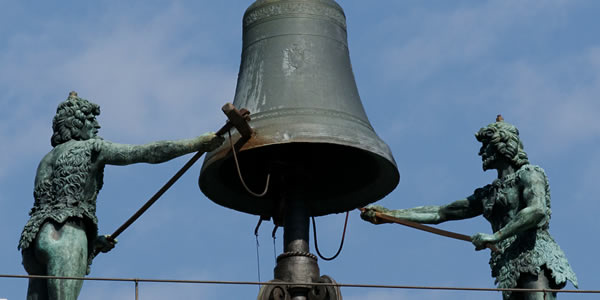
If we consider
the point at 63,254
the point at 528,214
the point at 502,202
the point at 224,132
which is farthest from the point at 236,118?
the point at 528,214

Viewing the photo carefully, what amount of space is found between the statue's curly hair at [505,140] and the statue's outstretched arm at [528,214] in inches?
12.8

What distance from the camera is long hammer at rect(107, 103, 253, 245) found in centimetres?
1489

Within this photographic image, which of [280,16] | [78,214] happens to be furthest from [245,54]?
[78,214]

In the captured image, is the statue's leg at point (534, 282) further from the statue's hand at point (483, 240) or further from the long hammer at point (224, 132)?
the long hammer at point (224, 132)

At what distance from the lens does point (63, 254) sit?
14.5 metres

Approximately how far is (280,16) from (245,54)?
448 millimetres

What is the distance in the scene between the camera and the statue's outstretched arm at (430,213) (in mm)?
16141

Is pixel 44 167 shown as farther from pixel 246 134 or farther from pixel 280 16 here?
pixel 280 16

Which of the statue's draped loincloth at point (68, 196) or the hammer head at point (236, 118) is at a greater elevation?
the hammer head at point (236, 118)

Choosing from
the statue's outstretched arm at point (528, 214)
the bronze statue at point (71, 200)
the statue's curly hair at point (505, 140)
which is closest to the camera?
the bronze statue at point (71, 200)

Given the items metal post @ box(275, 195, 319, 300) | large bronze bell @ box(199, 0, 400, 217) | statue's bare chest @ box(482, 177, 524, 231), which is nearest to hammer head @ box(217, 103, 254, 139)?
large bronze bell @ box(199, 0, 400, 217)

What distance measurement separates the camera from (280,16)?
645 inches

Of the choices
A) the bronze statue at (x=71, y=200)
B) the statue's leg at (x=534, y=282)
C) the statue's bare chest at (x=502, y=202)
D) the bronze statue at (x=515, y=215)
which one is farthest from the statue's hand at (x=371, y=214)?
the bronze statue at (x=71, y=200)

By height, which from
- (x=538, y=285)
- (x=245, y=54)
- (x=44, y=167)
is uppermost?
(x=245, y=54)
